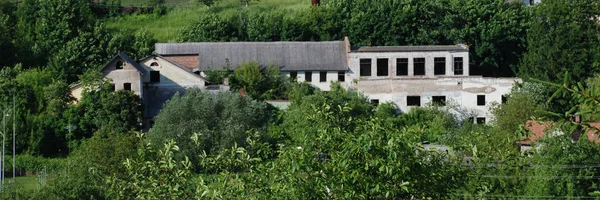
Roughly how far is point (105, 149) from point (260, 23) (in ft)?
58.4

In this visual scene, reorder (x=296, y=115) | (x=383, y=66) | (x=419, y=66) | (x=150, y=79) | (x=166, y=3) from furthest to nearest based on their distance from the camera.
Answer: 1. (x=166, y=3)
2. (x=383, y=66)
3. (x=419, y=66)
4. (x=150, y=79)
5. (x=296, y=115)

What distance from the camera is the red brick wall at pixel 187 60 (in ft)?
162

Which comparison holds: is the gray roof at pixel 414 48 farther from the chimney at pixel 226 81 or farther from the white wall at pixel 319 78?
the chimney at pixel 226 81

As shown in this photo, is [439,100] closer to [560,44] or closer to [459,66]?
[459,66]

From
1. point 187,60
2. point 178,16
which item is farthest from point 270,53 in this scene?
point 178,16

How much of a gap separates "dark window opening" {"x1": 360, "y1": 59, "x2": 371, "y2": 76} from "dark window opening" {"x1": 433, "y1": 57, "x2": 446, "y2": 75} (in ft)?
8.67

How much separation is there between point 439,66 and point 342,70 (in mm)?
3995

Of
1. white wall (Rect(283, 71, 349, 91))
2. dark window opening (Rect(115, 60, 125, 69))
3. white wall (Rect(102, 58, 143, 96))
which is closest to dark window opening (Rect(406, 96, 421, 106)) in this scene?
white wall (Rect(283, 71, 349, 91))

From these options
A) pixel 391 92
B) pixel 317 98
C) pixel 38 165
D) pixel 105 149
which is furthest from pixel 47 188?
pixel 391 92

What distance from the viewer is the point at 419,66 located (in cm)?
4728

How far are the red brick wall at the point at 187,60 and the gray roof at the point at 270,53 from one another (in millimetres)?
216

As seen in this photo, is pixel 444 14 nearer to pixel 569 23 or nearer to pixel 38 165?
pixel 569 23

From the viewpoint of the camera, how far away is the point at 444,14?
5166 centimetres

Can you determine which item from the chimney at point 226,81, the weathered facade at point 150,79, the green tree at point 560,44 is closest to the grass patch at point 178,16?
the chimney at point 226,81
